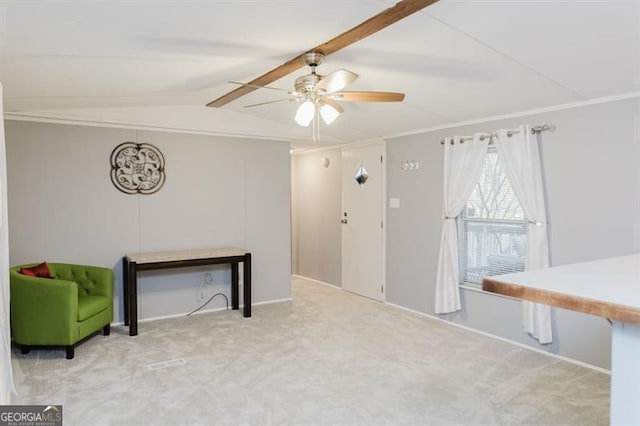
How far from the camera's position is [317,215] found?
6.71m

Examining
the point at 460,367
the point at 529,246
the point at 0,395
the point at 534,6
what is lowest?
the point at 460,367

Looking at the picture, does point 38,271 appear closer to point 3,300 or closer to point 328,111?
point 3,300

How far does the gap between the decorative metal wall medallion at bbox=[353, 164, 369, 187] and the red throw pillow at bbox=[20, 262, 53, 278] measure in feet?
12.2

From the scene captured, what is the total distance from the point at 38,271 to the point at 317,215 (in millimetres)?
3862

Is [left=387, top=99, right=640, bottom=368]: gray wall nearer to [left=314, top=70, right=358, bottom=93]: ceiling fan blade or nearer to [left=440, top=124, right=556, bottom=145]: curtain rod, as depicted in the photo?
[left=440, top=124, right=556, bottom=145]: curtain rod

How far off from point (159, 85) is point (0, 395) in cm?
245

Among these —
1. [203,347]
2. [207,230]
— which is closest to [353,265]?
[207,230]

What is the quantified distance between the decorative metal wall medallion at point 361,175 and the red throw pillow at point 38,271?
147 inches

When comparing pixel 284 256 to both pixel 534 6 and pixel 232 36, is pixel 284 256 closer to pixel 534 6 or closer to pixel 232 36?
pixel 232 36

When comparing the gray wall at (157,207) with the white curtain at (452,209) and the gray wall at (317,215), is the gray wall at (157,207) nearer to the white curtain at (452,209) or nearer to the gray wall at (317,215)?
the gray wall at (317,215)

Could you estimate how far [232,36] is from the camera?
8.13 feet

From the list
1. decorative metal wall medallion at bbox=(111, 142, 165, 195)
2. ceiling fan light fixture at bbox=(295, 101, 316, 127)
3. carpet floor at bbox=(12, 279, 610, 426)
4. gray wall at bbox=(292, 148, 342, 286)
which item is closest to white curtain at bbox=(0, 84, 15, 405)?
carpet floor at bbox=(12, 279, 610, 426)

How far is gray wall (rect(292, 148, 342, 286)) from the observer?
6312mm

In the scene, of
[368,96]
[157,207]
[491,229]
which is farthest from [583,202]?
[157,207]
